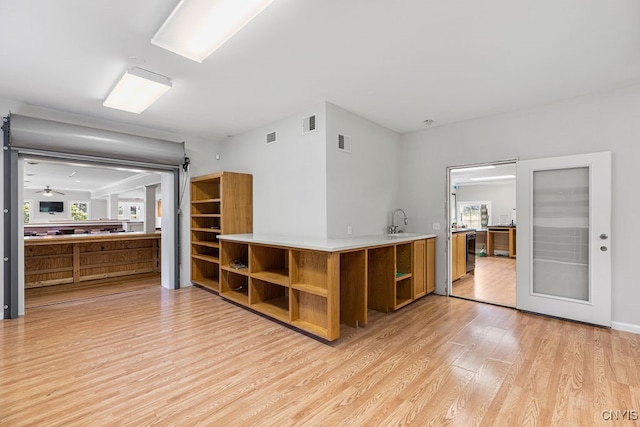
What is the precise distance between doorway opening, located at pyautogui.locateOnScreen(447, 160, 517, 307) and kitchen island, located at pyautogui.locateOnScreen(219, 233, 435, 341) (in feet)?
3.02

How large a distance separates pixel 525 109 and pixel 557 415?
3.53 metres

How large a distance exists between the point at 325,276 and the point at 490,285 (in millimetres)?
3725

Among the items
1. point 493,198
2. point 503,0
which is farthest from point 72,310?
point 493,198

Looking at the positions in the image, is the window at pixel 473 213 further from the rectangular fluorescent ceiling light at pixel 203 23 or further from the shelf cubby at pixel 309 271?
the rectangular fluorescent ceiling light at pixel 203 23

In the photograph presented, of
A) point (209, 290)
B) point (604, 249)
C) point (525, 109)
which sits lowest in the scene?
point (209, 290)

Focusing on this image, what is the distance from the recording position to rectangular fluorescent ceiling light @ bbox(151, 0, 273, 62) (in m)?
1.82

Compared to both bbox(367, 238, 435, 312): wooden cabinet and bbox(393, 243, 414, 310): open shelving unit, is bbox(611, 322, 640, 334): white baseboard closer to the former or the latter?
bbox(367, 238, 435, 312): wooden cabinet

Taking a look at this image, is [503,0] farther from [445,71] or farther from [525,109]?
[525,109]

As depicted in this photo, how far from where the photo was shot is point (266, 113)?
4133mm

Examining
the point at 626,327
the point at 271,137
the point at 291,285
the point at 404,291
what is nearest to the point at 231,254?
the point at 291,285

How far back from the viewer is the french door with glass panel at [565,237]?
326 centimetres

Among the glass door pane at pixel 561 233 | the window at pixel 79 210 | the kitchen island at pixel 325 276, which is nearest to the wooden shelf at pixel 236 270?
the kitchen island at pixel 325 276

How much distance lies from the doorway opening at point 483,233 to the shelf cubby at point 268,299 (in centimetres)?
266

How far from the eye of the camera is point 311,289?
3.02 meters
